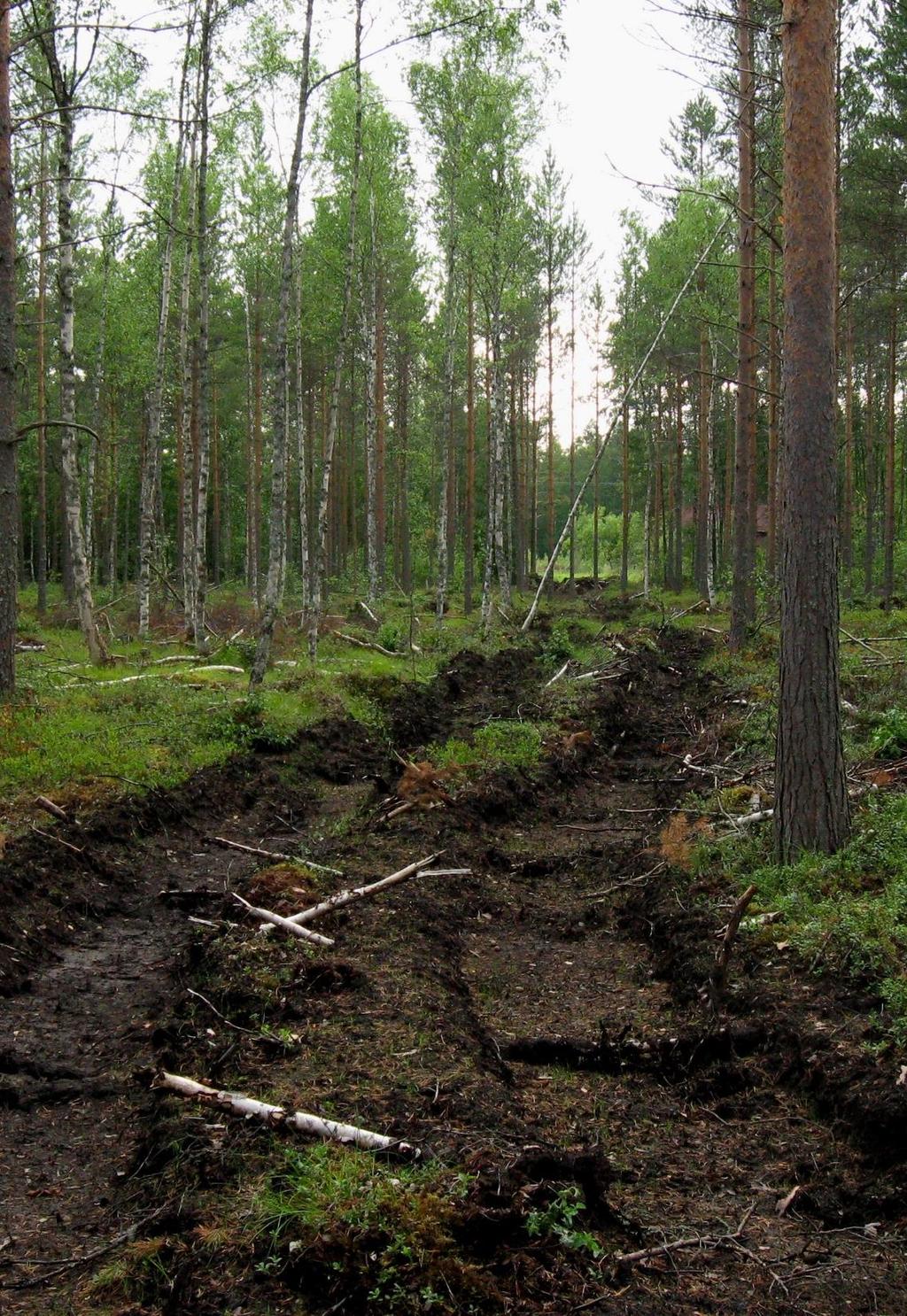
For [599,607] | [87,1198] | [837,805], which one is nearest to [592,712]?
[837,805]

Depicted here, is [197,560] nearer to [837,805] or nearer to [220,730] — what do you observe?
[220,730]

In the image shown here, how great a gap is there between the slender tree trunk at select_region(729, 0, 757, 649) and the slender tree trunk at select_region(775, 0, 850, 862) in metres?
9.26

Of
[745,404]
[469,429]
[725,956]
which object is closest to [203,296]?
[745,404]

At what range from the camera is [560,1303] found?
9.41 feet

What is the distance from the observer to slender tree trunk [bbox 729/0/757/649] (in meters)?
16.2

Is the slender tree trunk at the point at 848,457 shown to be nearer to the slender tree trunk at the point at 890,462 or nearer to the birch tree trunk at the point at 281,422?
the slender tree trunk at the point at 890,462

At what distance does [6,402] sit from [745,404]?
40.3ft

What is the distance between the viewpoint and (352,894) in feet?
21.4

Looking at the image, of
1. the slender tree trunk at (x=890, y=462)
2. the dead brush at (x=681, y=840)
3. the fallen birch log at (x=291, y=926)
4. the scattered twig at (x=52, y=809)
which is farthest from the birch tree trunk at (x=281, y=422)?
the slender tree trunk at (x=890, y=462)

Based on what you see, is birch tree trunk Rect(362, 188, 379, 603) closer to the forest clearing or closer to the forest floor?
the forest clearing

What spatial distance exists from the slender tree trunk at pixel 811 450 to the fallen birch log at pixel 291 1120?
404 centimetres

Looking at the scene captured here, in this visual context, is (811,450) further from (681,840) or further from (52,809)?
(52,809)

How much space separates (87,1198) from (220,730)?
7953 millimetres

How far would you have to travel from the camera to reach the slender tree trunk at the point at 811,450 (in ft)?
21.3
